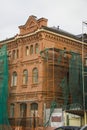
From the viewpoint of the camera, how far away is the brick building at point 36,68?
37.9m

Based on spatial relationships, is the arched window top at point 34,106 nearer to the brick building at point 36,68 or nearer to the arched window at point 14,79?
the brick building at point 36,68

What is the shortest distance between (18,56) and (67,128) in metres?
20.9

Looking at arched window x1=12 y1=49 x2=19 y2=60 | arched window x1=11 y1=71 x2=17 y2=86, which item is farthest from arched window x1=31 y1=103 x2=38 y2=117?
arched window x1=12 y1=49 x2=19 y2=60

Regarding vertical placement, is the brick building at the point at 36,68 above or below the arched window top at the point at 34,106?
above

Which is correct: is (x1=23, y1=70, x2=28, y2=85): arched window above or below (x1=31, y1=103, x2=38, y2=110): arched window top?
above

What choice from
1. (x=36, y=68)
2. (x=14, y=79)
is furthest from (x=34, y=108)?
(x=14, y=79)

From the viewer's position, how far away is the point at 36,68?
3900cm

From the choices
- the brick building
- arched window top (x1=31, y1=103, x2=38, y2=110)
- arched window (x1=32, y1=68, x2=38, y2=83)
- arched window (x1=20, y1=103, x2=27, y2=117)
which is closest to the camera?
the brick building

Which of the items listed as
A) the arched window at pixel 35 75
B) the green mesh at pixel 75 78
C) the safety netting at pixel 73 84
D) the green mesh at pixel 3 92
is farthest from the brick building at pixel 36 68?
the green mesh at pixel 3 92

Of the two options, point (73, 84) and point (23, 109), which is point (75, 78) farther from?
point (23, 109)

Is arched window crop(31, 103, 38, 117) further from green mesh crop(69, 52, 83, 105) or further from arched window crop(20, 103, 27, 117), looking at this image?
green mesh crop(69, 52, 83, 105)

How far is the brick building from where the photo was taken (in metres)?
37.9

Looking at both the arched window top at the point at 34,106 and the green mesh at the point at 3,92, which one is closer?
the green mesh at the point at 3,92

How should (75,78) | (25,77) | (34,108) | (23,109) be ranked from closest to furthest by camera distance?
(75,78)
(34,108)
(23,109)
(25,77)
